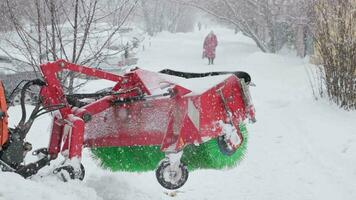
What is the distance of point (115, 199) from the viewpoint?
4.46 meters

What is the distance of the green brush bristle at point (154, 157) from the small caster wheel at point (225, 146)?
31 mm

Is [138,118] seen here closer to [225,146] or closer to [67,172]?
[225,146]

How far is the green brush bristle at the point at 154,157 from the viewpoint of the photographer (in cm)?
430

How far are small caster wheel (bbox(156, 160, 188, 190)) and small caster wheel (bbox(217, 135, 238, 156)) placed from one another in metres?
0.41

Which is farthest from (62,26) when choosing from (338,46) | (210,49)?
(210,49)

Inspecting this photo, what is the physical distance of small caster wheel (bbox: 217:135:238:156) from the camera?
4.29 metres

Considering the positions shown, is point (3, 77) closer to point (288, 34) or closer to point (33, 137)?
point (33, 137)

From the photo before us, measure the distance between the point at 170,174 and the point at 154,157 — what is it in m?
0.63

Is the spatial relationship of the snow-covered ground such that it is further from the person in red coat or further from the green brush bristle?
the person in red coat

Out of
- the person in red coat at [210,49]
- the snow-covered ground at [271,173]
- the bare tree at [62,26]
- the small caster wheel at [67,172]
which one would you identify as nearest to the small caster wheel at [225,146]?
the snow-covered ground at [271,173]

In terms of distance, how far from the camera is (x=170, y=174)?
4.02m

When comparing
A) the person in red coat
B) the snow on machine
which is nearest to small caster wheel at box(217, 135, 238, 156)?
the snow on machine

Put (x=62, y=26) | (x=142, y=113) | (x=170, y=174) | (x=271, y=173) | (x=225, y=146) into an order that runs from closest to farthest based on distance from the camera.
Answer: (x=170, y=174) < (x=225, y=146) < (x=142, y=113) < (x=271, y=173) < (x=62, y=26)

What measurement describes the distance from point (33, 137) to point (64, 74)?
98cm
